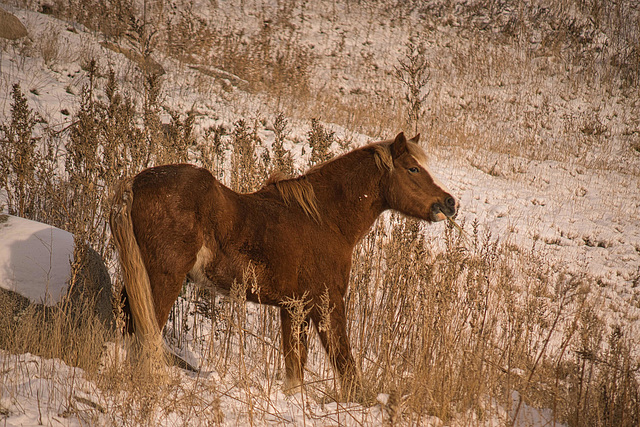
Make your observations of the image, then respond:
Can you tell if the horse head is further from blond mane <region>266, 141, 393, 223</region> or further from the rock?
the rock

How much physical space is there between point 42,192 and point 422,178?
457 cm

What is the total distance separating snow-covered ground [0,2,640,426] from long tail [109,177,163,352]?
1.48ft

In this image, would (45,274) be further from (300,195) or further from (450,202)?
(450,202)

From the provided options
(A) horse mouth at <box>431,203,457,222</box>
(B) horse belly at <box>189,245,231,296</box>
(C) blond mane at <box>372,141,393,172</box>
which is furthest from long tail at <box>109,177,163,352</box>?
(A) horse mouth at <box>431,203,457,222</box>

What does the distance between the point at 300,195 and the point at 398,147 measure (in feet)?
2.92

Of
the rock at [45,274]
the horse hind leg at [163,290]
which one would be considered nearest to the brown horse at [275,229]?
the horse hind leg at [163,290]

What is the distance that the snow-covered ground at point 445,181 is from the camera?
118 inches

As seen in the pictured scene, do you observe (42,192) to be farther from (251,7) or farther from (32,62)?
(251,7)

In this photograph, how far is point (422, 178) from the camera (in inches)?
155

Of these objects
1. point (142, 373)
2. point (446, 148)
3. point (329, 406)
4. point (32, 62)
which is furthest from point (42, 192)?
point (446, 148)

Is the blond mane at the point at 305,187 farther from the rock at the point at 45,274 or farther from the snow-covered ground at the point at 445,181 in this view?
the rock at the point at 45,274

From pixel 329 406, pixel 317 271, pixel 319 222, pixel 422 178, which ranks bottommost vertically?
pixel 329 406

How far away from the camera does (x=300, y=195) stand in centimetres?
376

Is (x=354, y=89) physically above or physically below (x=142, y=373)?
above
